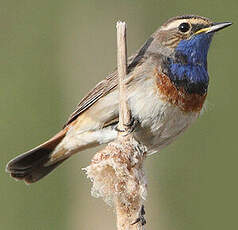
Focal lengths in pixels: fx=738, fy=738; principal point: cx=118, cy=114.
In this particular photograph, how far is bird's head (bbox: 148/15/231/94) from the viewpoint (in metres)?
5.17

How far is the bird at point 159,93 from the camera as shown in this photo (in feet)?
16.5

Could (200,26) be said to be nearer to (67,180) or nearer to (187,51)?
(187,51)

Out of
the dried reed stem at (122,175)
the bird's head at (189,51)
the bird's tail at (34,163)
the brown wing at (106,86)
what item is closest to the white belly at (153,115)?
the bird's head at (189,51)

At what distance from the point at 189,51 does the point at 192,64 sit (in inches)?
3.9

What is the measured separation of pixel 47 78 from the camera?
9086 mm

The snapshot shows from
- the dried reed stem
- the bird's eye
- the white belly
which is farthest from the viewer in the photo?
the bird's eye

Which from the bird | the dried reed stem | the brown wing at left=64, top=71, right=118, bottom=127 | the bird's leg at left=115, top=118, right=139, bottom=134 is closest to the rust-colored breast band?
the bird

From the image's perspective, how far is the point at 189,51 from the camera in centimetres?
526

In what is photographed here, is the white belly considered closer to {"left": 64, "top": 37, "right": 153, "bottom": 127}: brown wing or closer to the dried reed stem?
{"left": 64, "top": 37, "right": 153, "bottom": 127}: brown wing

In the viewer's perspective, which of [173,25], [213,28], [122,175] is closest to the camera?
[122,175]

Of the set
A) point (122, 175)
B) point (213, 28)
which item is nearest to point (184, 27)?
point (213, 28)

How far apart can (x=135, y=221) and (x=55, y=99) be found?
4.93 metres

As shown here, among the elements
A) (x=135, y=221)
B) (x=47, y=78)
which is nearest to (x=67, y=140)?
(x=135, y=221)

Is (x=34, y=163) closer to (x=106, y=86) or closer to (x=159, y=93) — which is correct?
(x=106, y=86)
